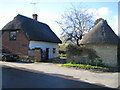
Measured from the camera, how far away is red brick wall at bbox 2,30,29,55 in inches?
928

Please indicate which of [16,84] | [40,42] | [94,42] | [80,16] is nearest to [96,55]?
[94,42]

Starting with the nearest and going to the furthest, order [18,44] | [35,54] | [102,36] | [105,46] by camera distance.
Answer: [105,46] → [102,36] → [35,54] → [18,44]

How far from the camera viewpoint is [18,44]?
24.3 meters

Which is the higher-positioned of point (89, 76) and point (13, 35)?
point (13, 35)

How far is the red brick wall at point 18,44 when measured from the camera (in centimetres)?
2358

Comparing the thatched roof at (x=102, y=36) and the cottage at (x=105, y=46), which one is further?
the thatched roof at (x=102, y=36)

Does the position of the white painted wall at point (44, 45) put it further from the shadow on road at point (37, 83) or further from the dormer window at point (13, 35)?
the shadow on road at point (37, 83)

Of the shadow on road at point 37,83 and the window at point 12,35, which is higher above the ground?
the window at point 12,35

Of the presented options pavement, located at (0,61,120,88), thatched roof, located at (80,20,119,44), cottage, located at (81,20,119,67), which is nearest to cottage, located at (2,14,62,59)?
thatched roof, located at (80,20,119,44)

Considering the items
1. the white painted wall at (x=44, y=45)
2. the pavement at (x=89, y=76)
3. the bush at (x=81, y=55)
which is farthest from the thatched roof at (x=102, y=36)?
the white painted wall at (x=44, y=45)

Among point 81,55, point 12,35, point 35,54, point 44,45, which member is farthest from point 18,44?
point 81,55

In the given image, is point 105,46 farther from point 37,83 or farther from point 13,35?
point 13,35

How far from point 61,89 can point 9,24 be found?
20.3 meters

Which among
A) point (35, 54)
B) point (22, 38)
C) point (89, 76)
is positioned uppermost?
point (22, 38)
